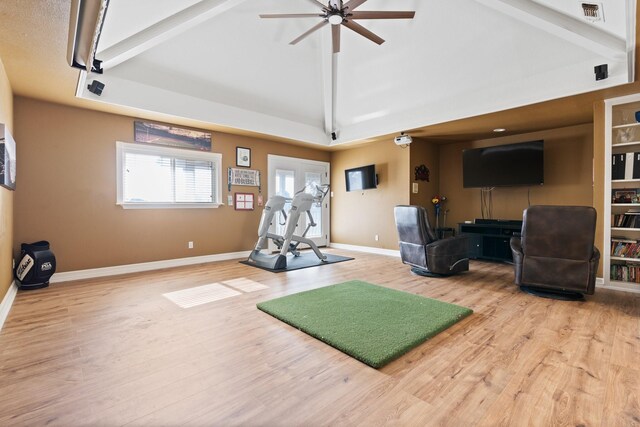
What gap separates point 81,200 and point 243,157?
2697mm

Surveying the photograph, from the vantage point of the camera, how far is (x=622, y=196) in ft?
12.6

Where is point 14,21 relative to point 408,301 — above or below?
above

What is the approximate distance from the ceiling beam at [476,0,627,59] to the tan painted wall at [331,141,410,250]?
10.0 feet

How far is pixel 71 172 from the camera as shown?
4148mm

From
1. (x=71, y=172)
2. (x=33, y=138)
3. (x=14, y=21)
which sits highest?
(x=14, y=21)

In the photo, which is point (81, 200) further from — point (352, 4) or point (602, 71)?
point (602, 71)

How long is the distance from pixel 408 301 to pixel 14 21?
13.4 feet

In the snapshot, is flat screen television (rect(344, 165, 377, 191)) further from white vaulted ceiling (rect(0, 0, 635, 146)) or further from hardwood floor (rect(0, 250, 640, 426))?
hardwood floor (rect(0, 250, 640, 426))

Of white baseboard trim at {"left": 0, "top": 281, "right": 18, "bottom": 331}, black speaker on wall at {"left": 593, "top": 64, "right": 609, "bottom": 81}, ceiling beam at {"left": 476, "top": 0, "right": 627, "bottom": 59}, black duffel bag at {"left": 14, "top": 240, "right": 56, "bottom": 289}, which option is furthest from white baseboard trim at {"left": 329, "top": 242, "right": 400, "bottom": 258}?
white baseboard trim at {"left": 0, "top": 281, "right": 18, "bottom": 331}

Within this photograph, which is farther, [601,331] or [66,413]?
[601,331]

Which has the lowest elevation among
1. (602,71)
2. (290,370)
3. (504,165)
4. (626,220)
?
(290,370)

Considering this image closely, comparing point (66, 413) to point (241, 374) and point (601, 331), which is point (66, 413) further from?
point (601, 331)

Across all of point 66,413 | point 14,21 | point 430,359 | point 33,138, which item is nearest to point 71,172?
point 33,138

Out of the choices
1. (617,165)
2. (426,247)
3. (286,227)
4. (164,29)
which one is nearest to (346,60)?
(164,29)
